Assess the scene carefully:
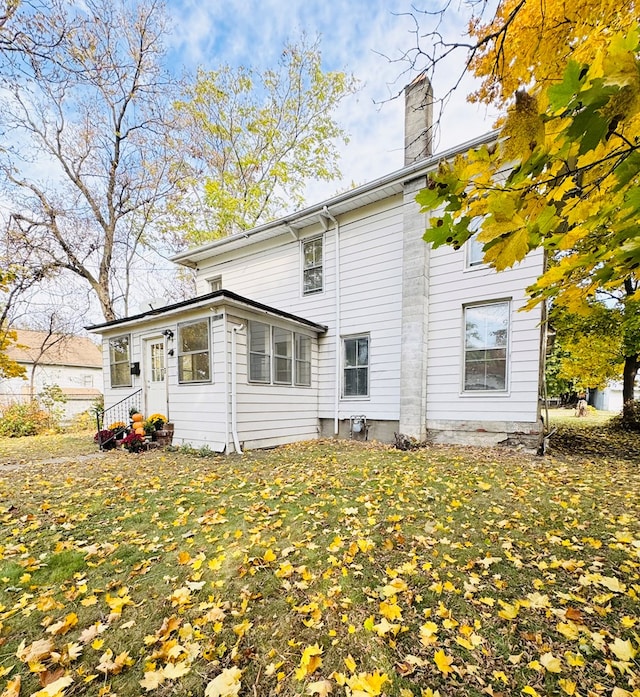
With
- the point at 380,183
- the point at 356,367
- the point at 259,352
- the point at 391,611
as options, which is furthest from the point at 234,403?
the point at 380,183

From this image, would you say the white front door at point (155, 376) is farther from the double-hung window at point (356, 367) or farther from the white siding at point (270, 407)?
the double-hung window at point (356, 367)

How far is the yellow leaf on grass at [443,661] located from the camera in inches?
65.2

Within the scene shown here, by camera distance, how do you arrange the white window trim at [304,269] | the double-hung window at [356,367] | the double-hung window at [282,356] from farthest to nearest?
the white window trim at [304,269] < the double-hung window at [356,367] < the double-hung window at [282,356]

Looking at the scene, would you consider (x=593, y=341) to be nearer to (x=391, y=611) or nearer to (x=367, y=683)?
(x=391, y=611)

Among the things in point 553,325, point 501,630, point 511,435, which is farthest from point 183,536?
point 553,325

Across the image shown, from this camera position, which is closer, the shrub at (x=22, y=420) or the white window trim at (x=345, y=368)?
the white window trim at (x=345, y=368)

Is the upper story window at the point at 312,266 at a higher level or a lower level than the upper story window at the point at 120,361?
higher

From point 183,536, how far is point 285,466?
270 centimetres

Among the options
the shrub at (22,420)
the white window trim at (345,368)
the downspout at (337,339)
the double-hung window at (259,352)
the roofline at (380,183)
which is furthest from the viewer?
the shrub at (22,420)

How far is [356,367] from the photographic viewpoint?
27.8ft

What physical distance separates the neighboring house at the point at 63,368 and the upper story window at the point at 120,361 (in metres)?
13.1

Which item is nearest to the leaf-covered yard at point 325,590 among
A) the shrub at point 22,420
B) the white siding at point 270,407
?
the white siding at point 270,407

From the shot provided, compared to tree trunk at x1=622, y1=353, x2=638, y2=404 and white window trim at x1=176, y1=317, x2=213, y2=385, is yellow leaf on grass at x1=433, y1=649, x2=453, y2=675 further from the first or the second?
tree trunk at x1=622, y1=353, x2=638, y2=404

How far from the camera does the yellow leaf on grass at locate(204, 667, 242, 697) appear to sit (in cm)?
155
